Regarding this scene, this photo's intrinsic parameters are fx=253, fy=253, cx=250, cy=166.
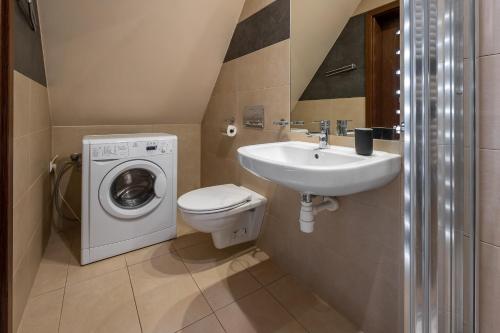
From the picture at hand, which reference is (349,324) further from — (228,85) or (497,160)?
(228,85)

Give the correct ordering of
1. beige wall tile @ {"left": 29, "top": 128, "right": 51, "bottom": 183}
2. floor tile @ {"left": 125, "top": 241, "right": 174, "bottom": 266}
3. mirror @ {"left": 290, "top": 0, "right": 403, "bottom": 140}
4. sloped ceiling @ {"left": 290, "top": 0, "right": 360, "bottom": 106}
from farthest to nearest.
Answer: floor tile @ {"left": 125, "top": 241, "right": 174, "bottom": 266} → beige wall tile @ {"left": 29, "top": 128, "right": 51, "bottom": 183} → sloped ceiling @ {"left": 290, "top": 0, "right": 360, "bottom": 106} → mirror @ {"left": 290, "top": 0, "right": 403, "bottom": 140}

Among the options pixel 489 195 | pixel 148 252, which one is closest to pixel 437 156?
pixel 489 195

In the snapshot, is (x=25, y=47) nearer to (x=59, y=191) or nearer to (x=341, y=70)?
(x=59, y=191)

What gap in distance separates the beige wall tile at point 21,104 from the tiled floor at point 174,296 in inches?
36.0

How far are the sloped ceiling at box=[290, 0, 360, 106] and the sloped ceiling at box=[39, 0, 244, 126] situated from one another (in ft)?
2.24

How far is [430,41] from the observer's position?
67 centimetres

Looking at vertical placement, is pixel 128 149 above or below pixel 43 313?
above

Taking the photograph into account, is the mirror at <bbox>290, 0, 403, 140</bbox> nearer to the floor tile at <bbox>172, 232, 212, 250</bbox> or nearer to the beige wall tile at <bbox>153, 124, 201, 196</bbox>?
the floor tile at <bbox>172, 232, 212, 250</bbox>

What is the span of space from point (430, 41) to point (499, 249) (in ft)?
2.18

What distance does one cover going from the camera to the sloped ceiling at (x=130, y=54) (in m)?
1.60

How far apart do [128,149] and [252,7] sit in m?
1.35

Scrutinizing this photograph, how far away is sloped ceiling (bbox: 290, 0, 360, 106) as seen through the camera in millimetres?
1327

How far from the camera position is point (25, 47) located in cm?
128

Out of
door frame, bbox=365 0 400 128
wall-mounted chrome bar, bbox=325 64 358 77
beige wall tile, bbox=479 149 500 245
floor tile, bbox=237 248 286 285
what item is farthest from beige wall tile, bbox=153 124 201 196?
beige wall tile, bbox=479 149 500 245
